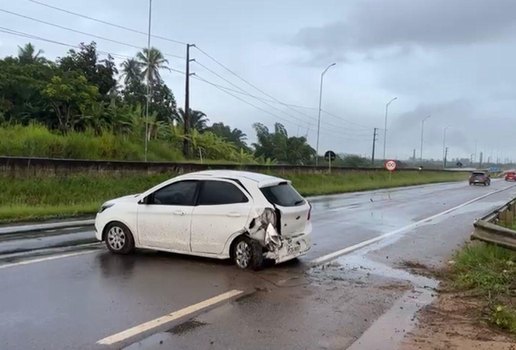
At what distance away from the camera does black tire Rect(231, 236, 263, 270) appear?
9305mm

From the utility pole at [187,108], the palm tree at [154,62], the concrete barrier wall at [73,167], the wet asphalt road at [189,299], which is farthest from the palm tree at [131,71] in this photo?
the wet asphalt road at [189,299]

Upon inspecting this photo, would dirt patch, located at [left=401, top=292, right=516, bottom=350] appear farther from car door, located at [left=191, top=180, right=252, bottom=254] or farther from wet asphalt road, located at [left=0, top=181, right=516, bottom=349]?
car door, located at [left=191, top=180, right=252, bottom=254]

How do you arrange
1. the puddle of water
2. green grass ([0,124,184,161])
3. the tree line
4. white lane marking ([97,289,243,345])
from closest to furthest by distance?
white lane marking ([97,289,243,345])
the puddle of water
green grass ([0,124,184,161])
the tree line

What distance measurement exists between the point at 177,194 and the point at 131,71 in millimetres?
83572

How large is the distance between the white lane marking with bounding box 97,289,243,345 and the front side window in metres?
2.45

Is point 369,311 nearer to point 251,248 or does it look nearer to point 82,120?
point 251,248

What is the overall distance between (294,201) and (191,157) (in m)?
38.4

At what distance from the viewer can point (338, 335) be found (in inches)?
244

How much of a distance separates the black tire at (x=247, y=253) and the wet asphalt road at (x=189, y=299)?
0.52 feet

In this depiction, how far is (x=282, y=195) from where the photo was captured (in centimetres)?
1006

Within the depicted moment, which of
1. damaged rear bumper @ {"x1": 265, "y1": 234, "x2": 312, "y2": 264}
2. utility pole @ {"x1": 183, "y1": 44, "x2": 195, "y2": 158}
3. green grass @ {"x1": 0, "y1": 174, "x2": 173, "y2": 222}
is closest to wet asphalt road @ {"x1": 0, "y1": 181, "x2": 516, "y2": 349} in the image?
damaged rear bumper @ {"x1": 265, "y1": 234, "x2": 312, "y2": 264}

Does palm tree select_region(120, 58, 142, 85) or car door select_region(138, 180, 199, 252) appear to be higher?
palm tree select_region(120, 58, 142, 85)

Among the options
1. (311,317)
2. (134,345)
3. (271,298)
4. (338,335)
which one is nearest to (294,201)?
(271,298)

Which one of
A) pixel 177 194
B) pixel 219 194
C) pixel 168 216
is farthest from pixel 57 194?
pixel 219 194
